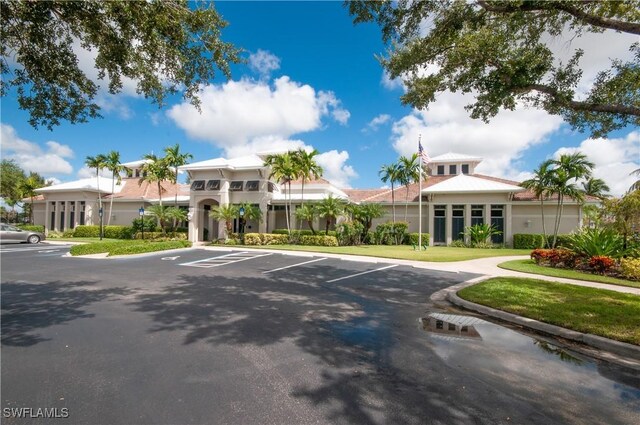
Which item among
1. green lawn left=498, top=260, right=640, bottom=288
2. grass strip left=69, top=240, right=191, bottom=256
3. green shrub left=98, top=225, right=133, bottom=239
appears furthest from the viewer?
green shrub left=98, top=225, right=133, bottom=239

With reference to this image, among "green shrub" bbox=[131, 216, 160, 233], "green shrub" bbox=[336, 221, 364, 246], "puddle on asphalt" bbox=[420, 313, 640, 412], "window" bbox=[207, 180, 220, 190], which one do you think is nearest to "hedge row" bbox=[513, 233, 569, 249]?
"green shrub" bbox=[336, 221, 364, 246]

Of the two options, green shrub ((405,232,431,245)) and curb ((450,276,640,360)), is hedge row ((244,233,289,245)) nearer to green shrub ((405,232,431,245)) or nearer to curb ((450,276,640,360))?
green shrub ((405,232,431,245))

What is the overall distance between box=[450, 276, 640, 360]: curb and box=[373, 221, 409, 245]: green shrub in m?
19.1

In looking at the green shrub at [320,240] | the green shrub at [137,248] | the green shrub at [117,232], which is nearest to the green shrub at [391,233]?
the green shrub at [320,240]

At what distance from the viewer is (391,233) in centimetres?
2805

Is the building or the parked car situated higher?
the building

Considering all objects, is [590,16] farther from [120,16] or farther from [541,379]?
[120,16]

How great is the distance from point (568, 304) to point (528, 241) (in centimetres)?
1999

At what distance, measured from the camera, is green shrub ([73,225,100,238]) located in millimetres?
33094

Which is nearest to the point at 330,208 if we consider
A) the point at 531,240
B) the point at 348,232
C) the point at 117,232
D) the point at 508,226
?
the point at 348,232

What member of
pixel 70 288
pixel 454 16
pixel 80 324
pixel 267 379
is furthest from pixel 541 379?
pixel 70 288

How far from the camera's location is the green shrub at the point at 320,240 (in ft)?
83.1

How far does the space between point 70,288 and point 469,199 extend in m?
26.5

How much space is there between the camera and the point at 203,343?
5.26m
